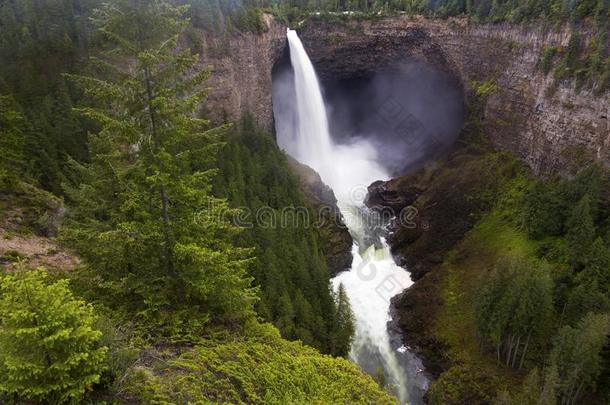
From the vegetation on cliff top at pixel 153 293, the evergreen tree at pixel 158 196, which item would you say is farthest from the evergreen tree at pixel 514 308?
the evergreen tree at pixel 158 196

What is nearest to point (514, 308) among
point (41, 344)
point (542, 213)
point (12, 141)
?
point (542, 213)

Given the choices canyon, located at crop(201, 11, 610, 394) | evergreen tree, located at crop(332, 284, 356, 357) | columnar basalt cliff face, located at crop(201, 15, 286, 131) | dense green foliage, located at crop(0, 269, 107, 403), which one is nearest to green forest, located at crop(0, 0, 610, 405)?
dense green foliage, located at crop(0, 269, 107, 403)

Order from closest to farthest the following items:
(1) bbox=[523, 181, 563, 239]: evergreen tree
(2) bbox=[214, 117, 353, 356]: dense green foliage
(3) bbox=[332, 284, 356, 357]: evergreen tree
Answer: (2) bbox=[214, 117, 353, 356]: dense green foliage, (3) bbox=[332, 284, 356, 357]: evergreen tree, (1) bbox=[523, 181, 563, 239]: evergreen tree

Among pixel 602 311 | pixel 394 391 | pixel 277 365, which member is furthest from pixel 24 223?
pixel 602 311

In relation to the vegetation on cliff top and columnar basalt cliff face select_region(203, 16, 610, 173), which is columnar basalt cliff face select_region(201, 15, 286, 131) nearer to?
columnar basalt cliff face select_region(203, 16, 610, 173)

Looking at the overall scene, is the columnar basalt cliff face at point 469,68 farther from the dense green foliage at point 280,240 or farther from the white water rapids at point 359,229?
the dense green foliage at point 280,240
